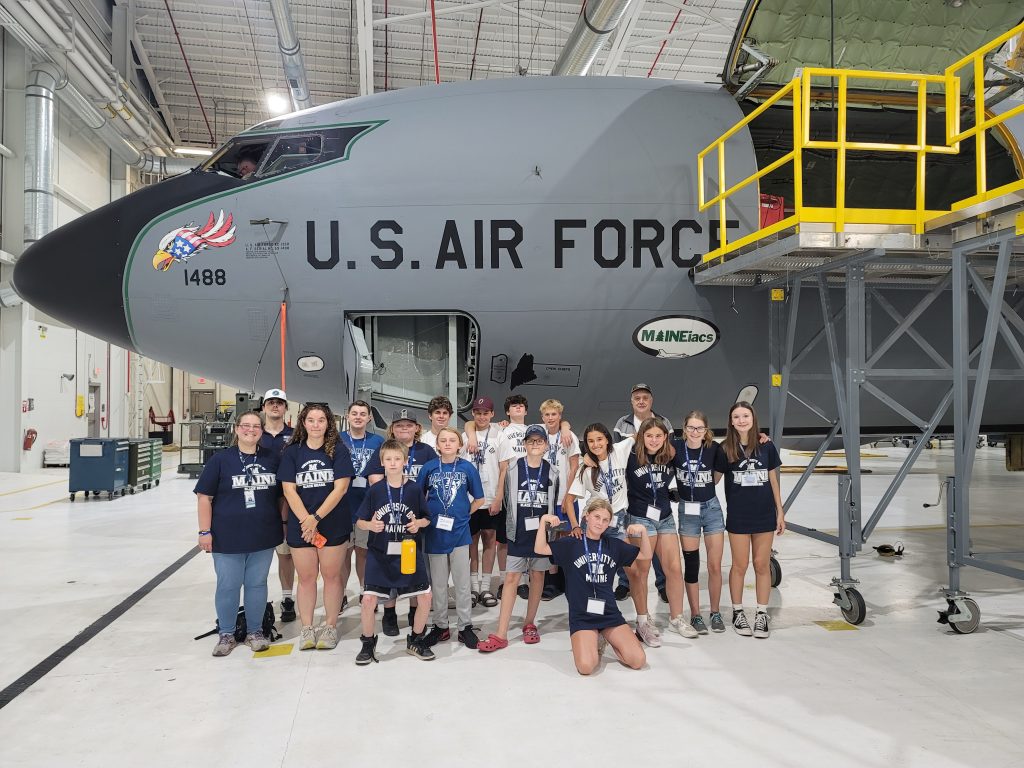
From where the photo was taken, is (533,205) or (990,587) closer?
(533,205)

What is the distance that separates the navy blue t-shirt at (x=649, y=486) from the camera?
19.8 ft

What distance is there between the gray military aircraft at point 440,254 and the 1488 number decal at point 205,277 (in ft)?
0.07

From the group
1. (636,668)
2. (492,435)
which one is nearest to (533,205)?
(492,435)

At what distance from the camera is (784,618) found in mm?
6531

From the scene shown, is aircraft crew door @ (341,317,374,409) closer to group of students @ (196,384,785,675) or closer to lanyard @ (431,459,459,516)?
group of students @ (196,384,785,675)

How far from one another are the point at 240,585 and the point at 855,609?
518 centimetres

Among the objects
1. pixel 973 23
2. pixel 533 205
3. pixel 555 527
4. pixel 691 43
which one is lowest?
pixel 555 527

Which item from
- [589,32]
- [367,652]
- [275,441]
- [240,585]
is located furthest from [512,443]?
[589,32]

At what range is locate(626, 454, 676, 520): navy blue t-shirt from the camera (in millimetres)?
6027

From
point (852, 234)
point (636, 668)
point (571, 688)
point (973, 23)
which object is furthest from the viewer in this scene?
point (973, 23)

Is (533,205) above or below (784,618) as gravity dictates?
above

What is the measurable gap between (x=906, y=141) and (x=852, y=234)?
543 centimetres

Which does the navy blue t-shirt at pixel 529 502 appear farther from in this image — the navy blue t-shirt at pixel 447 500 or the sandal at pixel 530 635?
the sandal at pixel 530 635

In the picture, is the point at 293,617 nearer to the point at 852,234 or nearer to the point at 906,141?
the point at 852,234
